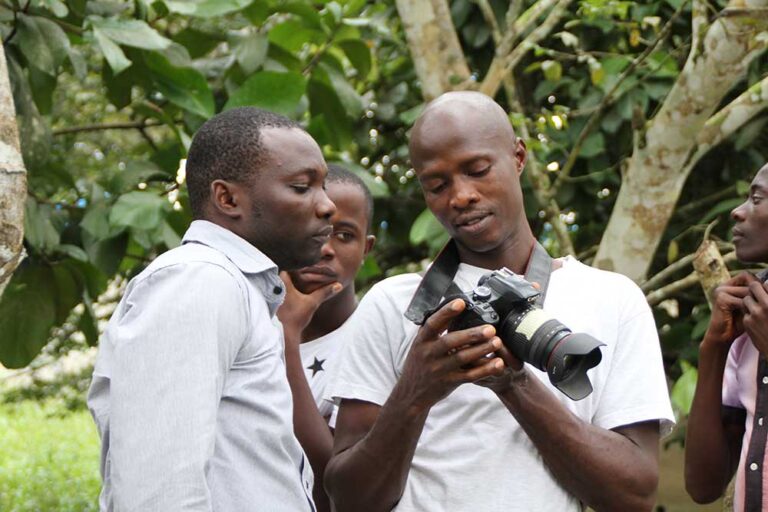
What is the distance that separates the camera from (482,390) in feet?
8.12

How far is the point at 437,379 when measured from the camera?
88.7 inches

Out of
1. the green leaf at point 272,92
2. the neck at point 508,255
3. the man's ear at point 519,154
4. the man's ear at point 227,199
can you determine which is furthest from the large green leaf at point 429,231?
the man's ear at point 227,199

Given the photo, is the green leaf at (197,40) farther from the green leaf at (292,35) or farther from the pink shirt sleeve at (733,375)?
the pink shirt sleeve at (733,375)

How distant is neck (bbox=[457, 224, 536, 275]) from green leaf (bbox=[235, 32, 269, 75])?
6.70 ft

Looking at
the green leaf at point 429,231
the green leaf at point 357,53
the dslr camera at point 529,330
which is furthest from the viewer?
the green leaf at point 357,53

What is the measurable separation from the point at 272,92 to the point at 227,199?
183 centimetres

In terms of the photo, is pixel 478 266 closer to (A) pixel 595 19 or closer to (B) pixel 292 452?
(B) pixel 292 452

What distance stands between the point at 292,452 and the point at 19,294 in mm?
2270

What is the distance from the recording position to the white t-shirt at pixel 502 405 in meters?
2.40

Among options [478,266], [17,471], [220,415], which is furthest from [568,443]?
[17,471]

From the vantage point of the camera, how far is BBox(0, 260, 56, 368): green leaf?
4141 millimetres

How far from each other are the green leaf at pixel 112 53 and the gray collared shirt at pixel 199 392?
1.43 m

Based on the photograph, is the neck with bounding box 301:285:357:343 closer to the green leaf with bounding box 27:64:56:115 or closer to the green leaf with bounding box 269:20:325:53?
the green leaf with bounding box 27:64:56:115

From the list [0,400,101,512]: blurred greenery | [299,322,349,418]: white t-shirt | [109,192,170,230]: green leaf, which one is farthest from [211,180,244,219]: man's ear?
[0,400,101,512]: blurred greenery
